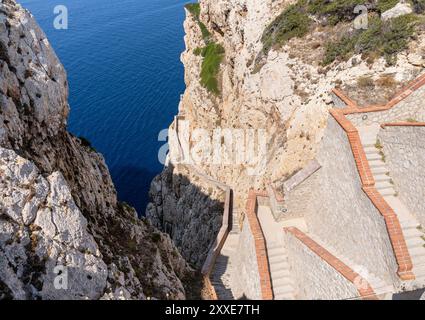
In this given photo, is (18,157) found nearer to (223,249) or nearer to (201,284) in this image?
(201,284)

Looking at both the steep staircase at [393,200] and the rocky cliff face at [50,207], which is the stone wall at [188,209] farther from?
the steep staircase at [393,200]

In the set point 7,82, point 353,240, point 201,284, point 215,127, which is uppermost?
point 7,82

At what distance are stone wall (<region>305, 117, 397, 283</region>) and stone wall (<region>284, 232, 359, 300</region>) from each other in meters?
1.44

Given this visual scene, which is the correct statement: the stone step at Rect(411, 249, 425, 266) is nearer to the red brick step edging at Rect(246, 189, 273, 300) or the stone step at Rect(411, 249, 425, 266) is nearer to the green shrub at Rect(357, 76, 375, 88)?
the red brick step edging at Rect(246, 189, 273, 300)

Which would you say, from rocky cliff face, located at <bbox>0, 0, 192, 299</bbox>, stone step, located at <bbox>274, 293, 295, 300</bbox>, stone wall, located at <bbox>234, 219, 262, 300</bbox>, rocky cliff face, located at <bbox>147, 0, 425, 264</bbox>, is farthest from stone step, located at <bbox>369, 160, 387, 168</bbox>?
rocky cliff face, located at <bbox>0, 0, 192, 299</bbox>

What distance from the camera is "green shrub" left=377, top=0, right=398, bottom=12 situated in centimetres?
2420

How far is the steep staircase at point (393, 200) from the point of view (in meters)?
12.8

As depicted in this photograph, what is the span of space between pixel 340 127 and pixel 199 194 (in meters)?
25.1

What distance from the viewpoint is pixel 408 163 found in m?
14.2

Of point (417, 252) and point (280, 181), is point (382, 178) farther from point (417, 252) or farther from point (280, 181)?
point (280, 181)

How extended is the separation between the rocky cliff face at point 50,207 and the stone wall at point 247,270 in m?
3.96

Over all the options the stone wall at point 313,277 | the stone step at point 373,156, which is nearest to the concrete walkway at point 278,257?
the stone wall at point 313,277

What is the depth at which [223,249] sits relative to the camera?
25.8 m
